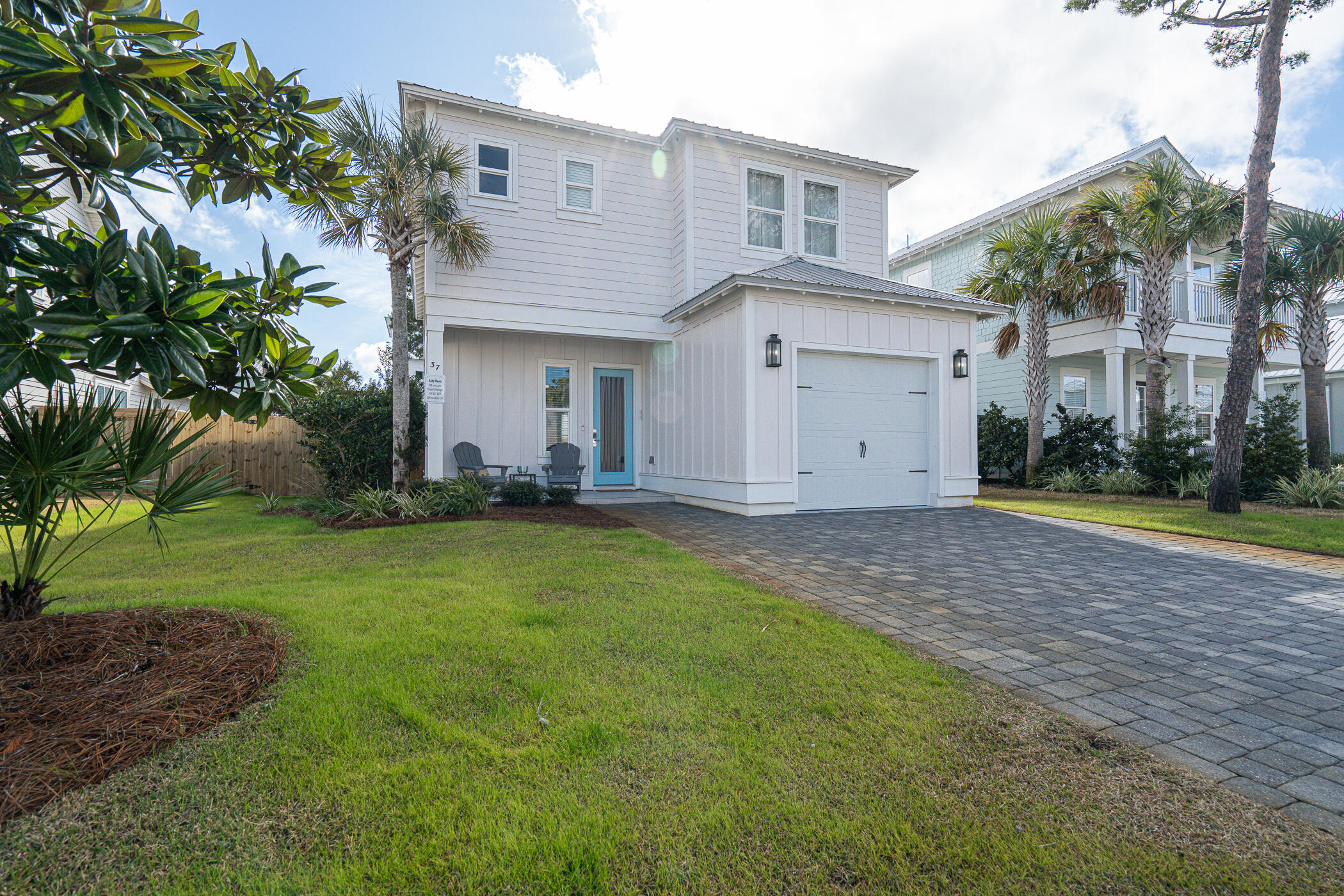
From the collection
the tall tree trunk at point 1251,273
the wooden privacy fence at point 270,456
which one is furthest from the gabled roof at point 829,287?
the wooden privacy fence at point 270,456

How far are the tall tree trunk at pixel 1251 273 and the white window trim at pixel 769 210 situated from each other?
6537mm

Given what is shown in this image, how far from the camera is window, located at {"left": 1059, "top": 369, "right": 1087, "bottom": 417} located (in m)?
15.9

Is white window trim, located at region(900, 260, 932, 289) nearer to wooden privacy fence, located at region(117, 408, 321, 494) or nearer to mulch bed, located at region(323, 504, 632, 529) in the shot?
mulch bed, located at region(323, 504, 632, 529)

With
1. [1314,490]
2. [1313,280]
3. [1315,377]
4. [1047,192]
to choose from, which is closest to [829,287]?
[1314,490]

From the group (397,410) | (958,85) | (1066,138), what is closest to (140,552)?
(397,410)

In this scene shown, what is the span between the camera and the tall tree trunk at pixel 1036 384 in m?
12.9

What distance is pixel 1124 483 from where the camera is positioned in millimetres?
11312

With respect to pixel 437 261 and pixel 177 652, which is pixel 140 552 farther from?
pixel 437 261

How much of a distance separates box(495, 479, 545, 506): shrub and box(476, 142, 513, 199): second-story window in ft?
15.7

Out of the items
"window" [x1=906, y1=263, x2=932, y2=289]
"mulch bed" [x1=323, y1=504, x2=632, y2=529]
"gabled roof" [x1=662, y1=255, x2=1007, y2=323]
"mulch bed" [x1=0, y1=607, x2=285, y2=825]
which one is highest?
"window" [x1=906, y1=263, x2=932, y2=289]

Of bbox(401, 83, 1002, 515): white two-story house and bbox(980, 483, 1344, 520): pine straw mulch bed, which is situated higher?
bbox(401, 83, 1002, 515): white two-story house

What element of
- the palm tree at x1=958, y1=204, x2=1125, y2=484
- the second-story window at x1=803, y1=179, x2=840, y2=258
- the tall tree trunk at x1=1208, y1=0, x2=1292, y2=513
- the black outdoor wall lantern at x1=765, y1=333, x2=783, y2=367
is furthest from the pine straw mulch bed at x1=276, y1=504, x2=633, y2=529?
the palm tree at x1=958, y1=204, x2=1125, y2=484

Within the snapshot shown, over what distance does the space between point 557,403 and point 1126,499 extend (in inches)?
403

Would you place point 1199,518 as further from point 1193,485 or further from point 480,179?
point 480,179
